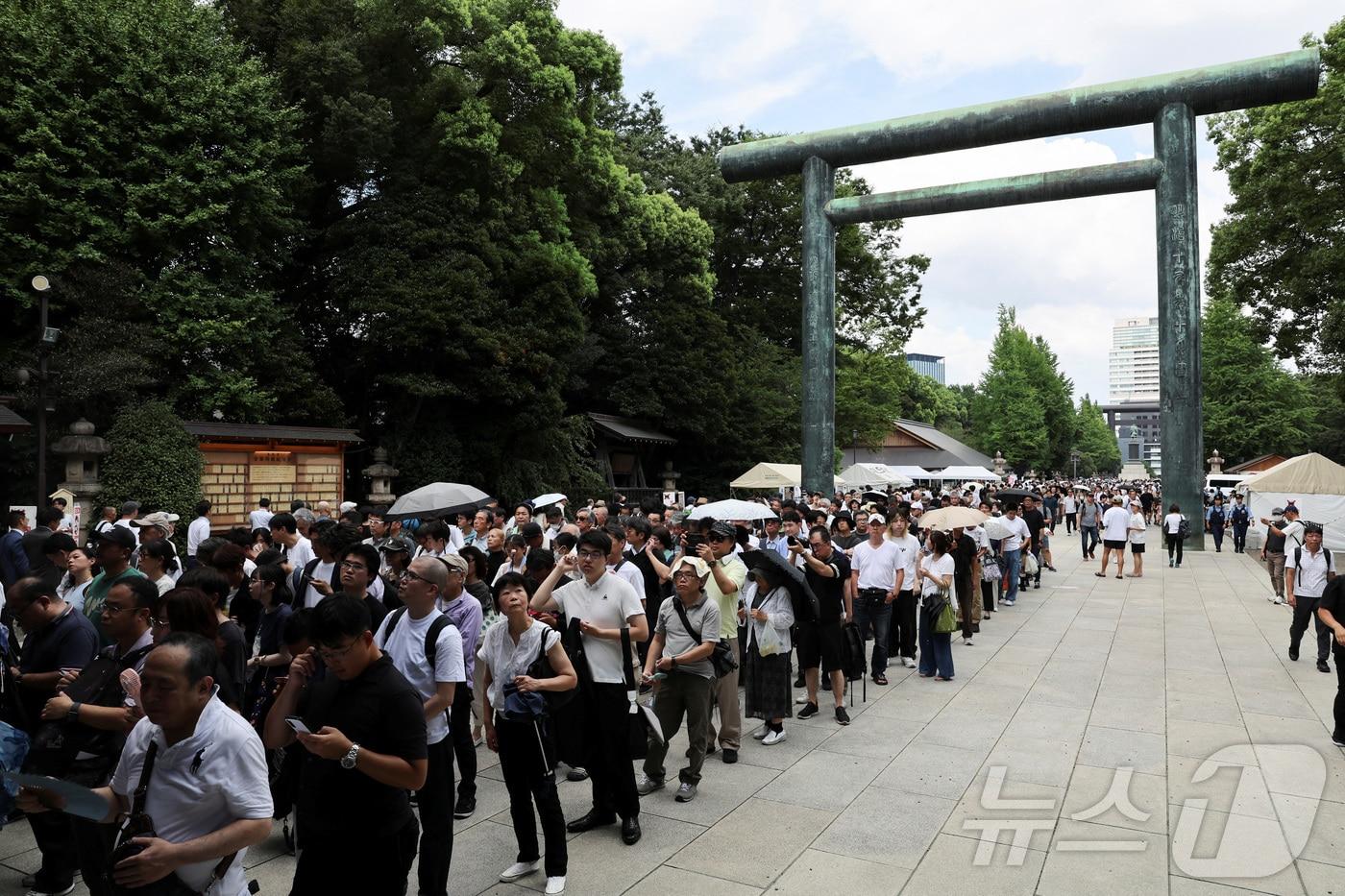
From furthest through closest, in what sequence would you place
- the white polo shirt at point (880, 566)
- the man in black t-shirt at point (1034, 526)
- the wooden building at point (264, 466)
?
the wooden building at point (264, 466) < the man in black t-shirt at point (1034, 526) < the white polo shirt at point (880, 566)

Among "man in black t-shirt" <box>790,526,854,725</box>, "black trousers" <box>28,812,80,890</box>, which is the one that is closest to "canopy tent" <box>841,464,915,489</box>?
"man in black t-shirt" <box>790,526,854,725</box>

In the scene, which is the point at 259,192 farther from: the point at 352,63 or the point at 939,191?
the point at 939,191

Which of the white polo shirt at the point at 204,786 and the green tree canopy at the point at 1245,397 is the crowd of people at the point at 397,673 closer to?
the white polo shirt at the point at 204,786

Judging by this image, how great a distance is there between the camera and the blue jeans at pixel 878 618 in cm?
855

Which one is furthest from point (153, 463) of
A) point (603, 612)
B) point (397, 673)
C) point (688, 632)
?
point (397, 673)

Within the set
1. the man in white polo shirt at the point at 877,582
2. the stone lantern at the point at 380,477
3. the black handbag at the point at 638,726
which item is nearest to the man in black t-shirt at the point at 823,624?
the man in white polo shirt at the point at 877,582

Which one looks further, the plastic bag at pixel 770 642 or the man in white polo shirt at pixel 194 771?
the plastic bag at pixel 770 642

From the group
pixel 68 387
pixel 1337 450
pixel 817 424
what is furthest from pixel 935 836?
pixel 1337 450

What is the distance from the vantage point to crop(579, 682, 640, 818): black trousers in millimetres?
4746

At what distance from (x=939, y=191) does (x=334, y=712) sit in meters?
21.3

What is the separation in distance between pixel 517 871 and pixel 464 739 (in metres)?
1.01

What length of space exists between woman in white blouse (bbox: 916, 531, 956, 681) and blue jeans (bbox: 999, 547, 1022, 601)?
5663 millimetres

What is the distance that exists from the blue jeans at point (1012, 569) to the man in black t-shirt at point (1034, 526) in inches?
52.1

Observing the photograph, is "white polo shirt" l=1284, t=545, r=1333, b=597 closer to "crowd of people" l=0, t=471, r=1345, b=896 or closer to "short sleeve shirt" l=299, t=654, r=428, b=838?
"crowd of people" l=0, t=471, r=1345, b=896
